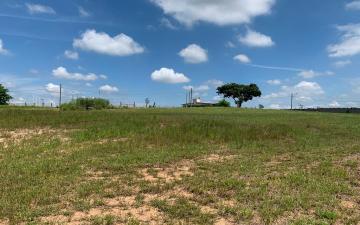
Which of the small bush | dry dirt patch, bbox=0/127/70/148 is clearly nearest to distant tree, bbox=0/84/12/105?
the small bush

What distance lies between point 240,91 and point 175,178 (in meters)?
91.9

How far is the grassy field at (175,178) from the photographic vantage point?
7508mm

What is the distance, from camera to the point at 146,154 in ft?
45.5

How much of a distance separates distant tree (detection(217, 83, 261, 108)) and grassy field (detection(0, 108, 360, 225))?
270 ft

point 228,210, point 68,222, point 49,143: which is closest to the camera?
point 68,222

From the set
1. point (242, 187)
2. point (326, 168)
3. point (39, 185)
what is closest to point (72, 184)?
point (39, 185)

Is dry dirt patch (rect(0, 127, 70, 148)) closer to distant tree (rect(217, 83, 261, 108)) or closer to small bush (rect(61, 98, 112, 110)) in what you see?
small bush (rect(61, 98, 112, 110))

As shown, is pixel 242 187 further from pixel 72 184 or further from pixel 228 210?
pixel 72 184

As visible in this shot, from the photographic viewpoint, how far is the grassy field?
24.6 feet

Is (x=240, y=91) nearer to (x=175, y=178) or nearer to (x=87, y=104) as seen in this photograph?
(x=87, y=104)

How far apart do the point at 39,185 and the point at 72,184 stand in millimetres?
722

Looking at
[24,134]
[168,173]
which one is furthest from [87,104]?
[168,173]

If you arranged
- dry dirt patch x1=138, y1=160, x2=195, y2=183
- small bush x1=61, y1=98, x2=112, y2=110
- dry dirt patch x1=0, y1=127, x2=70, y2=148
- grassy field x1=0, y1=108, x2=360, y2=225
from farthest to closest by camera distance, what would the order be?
small bush x1=61, y1=98, x2=112, y2=110 < dry dirt patch x1=0, y1=127, x2=70, y2=148 < dry dirt patch x1=138, y1=160, x2=195, y2=183 < grassy field x1=0, y1=108, x2=360, y2=225

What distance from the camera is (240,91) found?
331 ft
